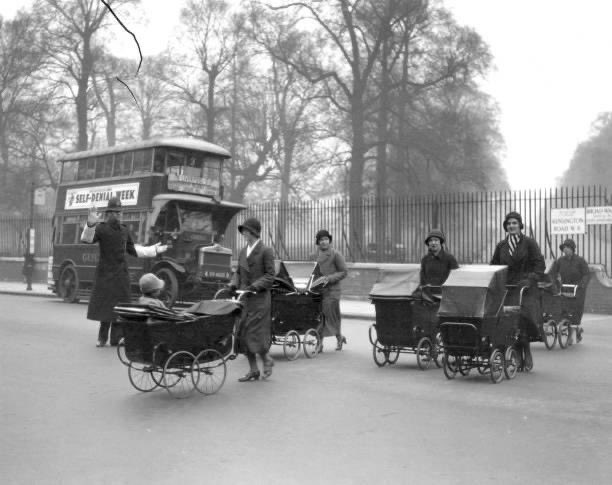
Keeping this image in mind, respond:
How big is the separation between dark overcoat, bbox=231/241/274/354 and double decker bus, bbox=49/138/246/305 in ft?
34.6

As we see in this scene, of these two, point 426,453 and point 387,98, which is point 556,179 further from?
point 426,453

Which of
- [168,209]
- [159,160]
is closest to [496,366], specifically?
[168,209]

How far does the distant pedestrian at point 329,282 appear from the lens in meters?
11.9

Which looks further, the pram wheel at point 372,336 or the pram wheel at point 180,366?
the pram wheel at point 372,336

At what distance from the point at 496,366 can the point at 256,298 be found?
2.78 m

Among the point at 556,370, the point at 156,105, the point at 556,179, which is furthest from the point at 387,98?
the point at 556,179

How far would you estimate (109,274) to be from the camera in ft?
39.5

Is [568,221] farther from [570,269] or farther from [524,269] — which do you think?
[524,269]

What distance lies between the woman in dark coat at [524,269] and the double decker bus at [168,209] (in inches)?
433

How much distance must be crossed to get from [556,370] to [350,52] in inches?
1019

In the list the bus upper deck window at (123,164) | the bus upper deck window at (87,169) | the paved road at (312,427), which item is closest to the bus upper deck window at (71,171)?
the bus upper deck window at (87,169)

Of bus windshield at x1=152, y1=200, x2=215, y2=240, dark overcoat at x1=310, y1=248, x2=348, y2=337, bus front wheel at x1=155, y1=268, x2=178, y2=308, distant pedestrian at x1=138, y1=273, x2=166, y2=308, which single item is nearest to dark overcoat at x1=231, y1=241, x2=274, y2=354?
distant pedestrian at x1=138, y1=273, x2=166, y2=308

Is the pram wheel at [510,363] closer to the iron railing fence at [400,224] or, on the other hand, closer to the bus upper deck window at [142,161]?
the iron railing fence at [400,224]

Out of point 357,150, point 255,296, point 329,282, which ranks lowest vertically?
point 255,296
